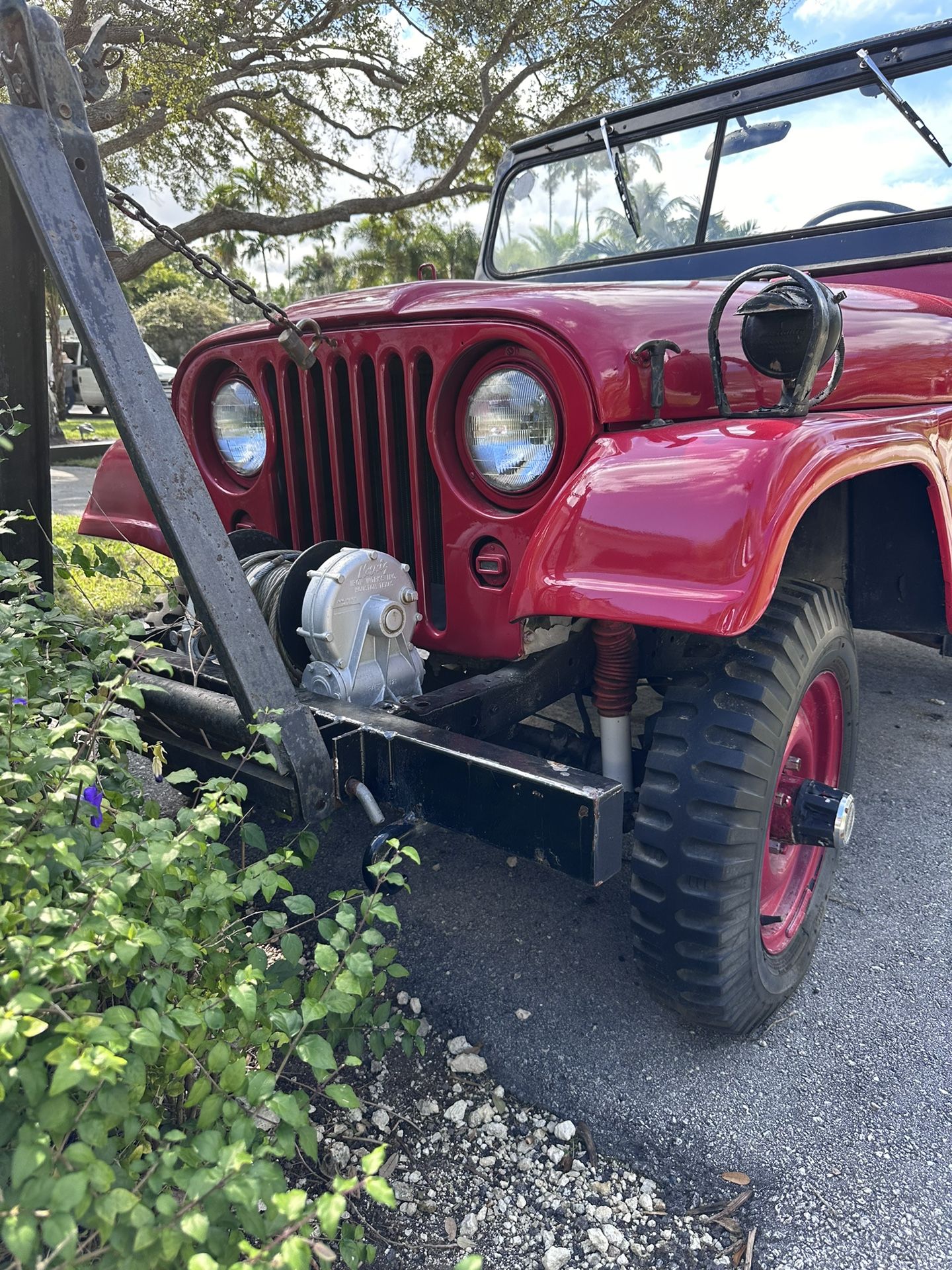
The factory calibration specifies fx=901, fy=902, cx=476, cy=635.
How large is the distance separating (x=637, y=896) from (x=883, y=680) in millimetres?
2793

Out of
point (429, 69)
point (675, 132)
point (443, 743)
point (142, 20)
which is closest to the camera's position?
point (443, 743)

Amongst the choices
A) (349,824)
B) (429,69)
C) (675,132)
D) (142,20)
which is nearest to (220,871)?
(349,824)

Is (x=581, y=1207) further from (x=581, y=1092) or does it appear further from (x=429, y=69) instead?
(x=429, y=69)

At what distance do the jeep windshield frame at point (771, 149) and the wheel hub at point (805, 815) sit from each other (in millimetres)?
1549

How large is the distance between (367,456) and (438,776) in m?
0.87

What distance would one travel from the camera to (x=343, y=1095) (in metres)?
1.28

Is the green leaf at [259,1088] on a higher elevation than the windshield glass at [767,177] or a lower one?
lower

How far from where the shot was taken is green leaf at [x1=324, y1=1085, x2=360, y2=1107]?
1.26m

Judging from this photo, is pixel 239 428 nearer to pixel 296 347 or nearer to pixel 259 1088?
pixel 296 347

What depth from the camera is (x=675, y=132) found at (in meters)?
3.17

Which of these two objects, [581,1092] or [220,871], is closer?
[220,871]

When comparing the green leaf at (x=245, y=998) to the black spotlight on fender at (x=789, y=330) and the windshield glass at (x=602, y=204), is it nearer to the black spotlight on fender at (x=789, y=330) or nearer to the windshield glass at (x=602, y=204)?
the black spotlight on fender at (x=789, y=330)

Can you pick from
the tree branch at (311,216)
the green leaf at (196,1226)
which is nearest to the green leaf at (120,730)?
the green leaf at (196,1226)

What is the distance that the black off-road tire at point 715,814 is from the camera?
1571 millimetres
